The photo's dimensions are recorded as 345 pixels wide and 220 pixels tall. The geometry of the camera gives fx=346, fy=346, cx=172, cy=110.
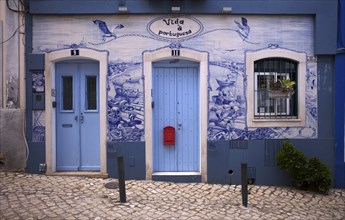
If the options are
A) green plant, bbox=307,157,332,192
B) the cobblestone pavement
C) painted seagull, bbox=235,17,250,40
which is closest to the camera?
the cobblestone pavement

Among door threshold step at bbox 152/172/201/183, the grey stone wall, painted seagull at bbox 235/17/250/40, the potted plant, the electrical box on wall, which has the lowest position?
door threshold step at bbox 152/172/201/183

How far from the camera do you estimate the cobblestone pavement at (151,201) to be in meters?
5.63

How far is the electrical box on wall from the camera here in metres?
7.47

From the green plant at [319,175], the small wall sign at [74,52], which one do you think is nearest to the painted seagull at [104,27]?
the small wall sign at [74,52]

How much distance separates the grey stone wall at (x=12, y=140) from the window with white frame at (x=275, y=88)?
194 inches

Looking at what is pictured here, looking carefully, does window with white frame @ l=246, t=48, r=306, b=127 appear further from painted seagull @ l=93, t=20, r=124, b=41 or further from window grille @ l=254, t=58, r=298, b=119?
painted seagull @ l=93, t=20, r=124, b=41

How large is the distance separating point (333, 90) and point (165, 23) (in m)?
3.98

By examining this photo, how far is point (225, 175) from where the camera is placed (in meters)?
7.57

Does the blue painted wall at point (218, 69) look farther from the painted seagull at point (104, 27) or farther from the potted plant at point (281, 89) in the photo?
the potted plant at point (281, 89)

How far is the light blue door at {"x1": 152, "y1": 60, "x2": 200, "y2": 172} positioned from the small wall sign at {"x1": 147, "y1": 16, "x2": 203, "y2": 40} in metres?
0.58

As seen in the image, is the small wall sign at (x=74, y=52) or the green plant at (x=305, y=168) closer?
the green plant at (x=305, y=168)

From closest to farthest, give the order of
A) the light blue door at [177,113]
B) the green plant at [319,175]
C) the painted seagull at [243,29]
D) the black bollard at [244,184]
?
the black bollard at [244,184] < the green plant at [319,175] < the painted seagull at [243,29] < the light blue door at [177,113]

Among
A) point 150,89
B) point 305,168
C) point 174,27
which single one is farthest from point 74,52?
point 305,168

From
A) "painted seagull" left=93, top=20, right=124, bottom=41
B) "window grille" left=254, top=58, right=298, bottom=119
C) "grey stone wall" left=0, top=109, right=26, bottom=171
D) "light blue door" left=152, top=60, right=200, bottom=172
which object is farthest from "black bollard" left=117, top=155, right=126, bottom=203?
"window grille" left=254, top=58, right=298, bottom=119
